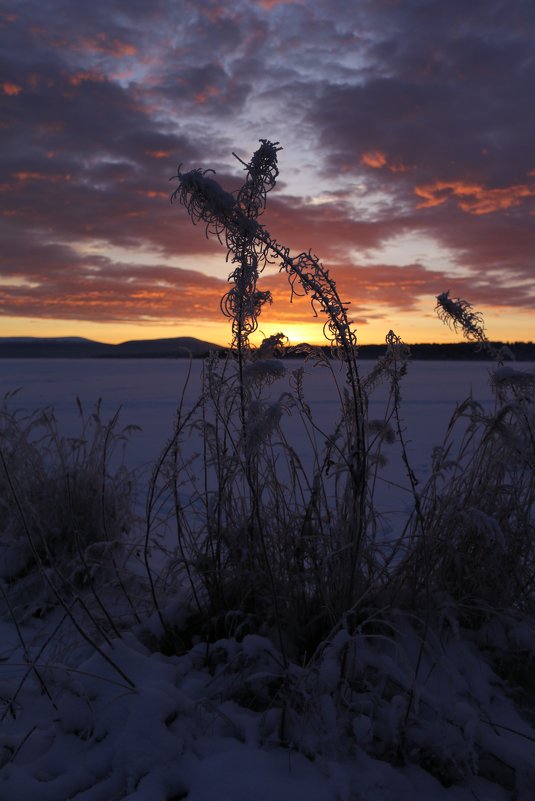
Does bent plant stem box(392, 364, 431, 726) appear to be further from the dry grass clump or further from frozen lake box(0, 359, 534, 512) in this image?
frozen lake box(0, 359, 534, 512)

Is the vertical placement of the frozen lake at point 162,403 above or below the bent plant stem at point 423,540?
below

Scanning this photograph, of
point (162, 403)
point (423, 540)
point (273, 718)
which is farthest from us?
point (162, 403)

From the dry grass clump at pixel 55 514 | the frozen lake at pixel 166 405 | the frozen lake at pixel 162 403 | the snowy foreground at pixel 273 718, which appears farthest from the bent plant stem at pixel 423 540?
the frozen lake at pixel 162 403

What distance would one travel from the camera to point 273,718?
1675mm

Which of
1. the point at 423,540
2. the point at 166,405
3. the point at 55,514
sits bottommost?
the point at 166,405

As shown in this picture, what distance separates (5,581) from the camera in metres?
Answer: 3.02

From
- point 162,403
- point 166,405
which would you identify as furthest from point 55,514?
point 162,403

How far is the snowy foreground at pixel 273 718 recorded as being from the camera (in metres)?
1.51

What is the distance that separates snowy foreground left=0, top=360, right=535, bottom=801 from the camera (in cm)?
151

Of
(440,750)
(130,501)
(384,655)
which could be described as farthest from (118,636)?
(130,501)

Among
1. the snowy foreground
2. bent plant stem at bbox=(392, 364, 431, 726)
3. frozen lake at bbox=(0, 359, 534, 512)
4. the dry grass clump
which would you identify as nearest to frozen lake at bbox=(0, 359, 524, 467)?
frozen lake at bbox=(0, 359, 534, 512)

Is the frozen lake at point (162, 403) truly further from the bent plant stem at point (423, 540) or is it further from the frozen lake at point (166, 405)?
the bent plant stem at point (423, 540)

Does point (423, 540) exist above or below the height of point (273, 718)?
above

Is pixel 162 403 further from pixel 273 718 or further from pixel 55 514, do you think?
pixel 273 718
